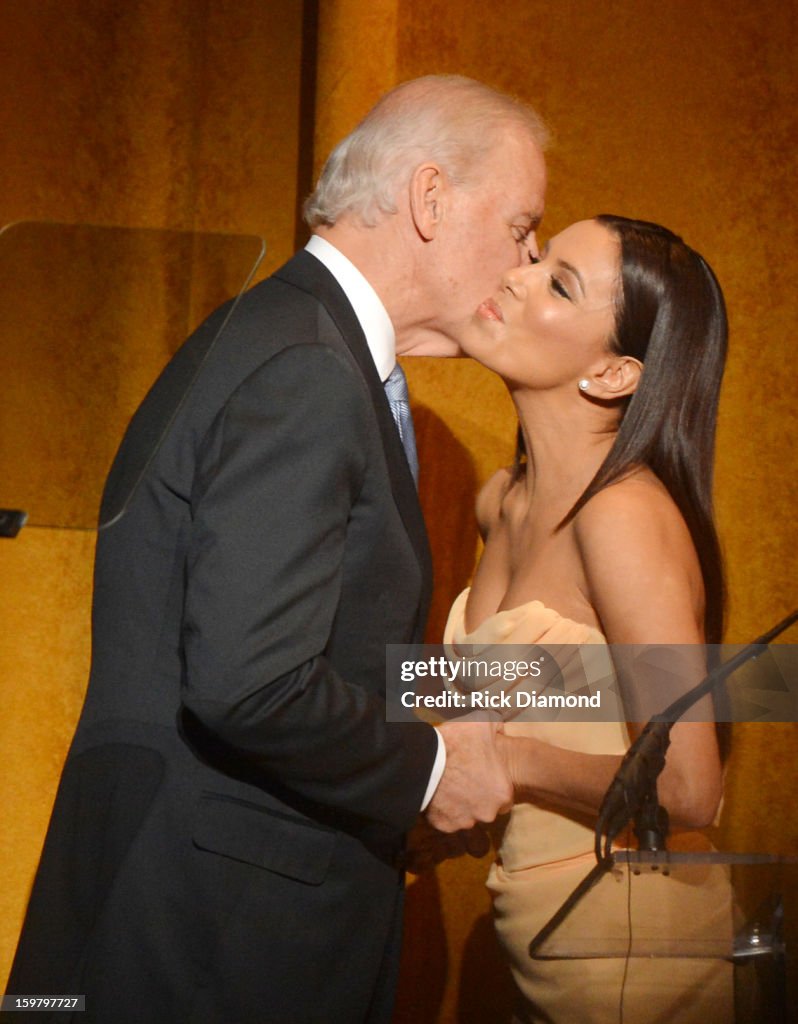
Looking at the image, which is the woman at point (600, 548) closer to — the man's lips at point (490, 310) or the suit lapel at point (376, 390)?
the man's lips at point (490, 310)

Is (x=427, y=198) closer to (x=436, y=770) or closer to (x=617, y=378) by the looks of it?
(x=617, y=378)

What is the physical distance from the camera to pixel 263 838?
1250mm

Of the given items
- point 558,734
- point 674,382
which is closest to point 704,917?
point 558,734

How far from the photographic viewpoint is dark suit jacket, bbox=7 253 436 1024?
112cm

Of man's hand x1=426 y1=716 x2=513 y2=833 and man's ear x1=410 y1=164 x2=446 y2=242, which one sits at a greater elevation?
man's ear x1=410 y1=164 x2=446 y2=242

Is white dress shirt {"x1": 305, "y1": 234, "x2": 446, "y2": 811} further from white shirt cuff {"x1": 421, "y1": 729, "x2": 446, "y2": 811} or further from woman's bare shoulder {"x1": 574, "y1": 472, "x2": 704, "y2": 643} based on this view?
white shirt cuff {"x1": 421, "y1": 729, "x2": 446, "y2": 811}

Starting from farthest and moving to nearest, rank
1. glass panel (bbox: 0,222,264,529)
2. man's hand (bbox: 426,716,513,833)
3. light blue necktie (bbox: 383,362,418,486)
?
light blue necktie (bbox: 383,362,418,486) → man's hand (bbox: 426,716,513,833) → glass panel (bbox: 0,222,264,529)

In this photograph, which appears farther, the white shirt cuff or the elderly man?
the white shirt cuff

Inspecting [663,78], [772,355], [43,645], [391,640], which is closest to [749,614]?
[772,355]

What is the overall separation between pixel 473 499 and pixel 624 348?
448 millimetres

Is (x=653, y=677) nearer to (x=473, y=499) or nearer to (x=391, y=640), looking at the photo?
(x=391, y=640)

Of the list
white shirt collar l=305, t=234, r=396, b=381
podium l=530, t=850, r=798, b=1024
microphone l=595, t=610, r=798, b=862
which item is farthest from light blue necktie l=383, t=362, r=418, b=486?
podium l=530, t=850, r=798, b=1024

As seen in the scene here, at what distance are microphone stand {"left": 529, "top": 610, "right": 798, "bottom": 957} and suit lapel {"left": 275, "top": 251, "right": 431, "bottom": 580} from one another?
31 cm

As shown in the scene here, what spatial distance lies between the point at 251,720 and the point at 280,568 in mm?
150
